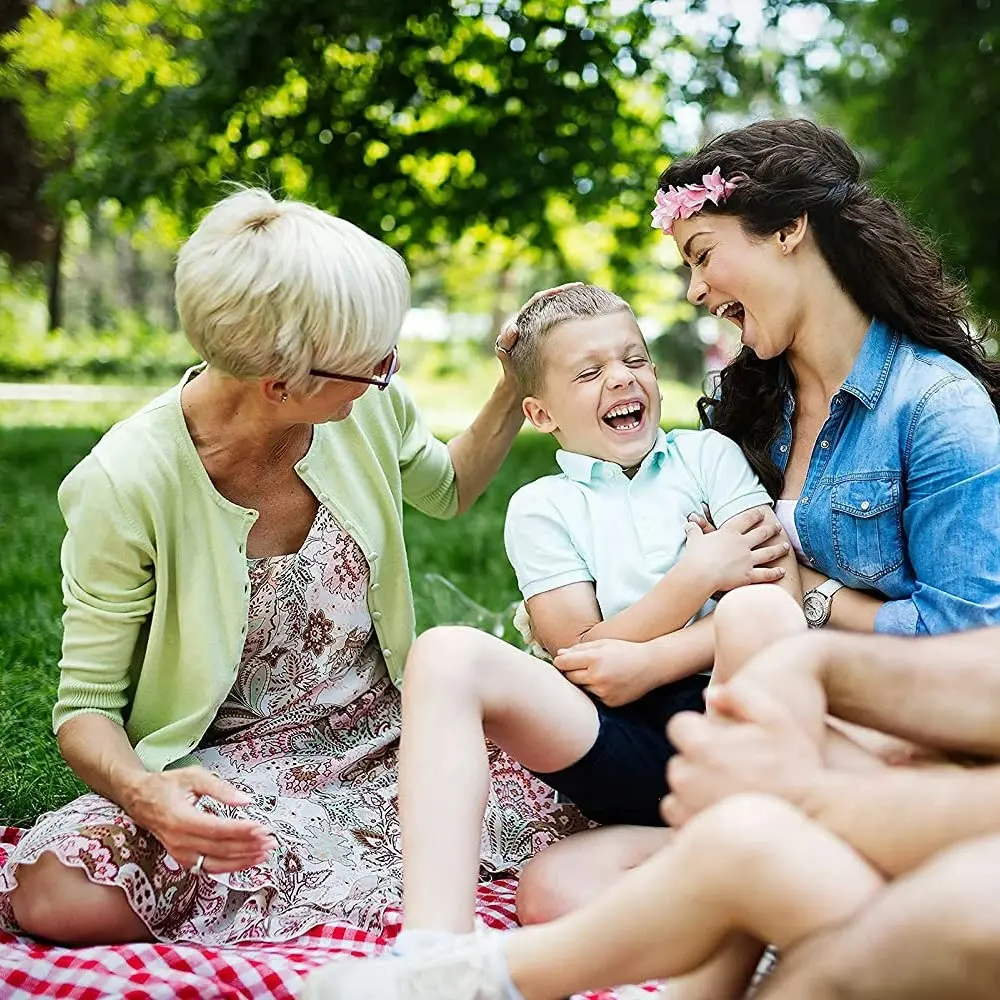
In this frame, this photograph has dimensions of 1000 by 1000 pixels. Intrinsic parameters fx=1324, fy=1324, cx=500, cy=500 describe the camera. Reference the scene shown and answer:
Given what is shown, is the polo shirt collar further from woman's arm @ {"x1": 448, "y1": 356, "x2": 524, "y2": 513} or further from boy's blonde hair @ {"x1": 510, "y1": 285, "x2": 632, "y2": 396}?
woman's arm @ {"x1": 448, "y1": 356, "x2": 524, "y2": 513}

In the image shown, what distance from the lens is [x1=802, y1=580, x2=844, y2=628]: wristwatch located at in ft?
8.45

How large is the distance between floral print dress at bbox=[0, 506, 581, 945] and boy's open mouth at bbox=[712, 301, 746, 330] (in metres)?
0.91

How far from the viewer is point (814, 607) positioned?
8.52 feet

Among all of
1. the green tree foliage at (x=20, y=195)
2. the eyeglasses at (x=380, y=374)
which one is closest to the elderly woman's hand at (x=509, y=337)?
the eyeglasses at (x=380, y=374)

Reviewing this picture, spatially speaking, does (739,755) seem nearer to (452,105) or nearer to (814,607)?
(814,607)

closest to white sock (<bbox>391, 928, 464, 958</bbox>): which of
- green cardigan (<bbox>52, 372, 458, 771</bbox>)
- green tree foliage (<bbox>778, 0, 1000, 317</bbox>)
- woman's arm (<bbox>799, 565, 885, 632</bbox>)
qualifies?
green cardigan (<bbox>52, 372, 458, 771</bbox>)

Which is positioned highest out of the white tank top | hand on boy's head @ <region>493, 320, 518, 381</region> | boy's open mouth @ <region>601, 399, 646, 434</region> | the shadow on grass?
hand on boy's head @ <region>493, 320, 518, 381</region>

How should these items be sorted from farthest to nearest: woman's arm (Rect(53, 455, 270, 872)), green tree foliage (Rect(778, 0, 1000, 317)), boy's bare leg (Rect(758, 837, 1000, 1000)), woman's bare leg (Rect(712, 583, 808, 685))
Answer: green tree foliage (Rect(778, 0, 1000, 317)) < woman's arm (Rect(53, 455, 270, 872)) < woman's bare leg (Rect(712, 583, 808, 685)) < boy's bare leg (Rect(758, 837, 1000, 1000))

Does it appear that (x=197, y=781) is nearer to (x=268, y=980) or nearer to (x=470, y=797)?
(x=268, y=980)

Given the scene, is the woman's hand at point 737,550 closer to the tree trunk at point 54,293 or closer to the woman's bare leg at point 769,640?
the woman's bare leg at point 769,640

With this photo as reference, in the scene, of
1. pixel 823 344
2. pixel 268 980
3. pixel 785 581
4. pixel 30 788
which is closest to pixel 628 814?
pixel 785 581

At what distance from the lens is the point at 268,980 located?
2189 mm

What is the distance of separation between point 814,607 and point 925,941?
129cm

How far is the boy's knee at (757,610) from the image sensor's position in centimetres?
210
